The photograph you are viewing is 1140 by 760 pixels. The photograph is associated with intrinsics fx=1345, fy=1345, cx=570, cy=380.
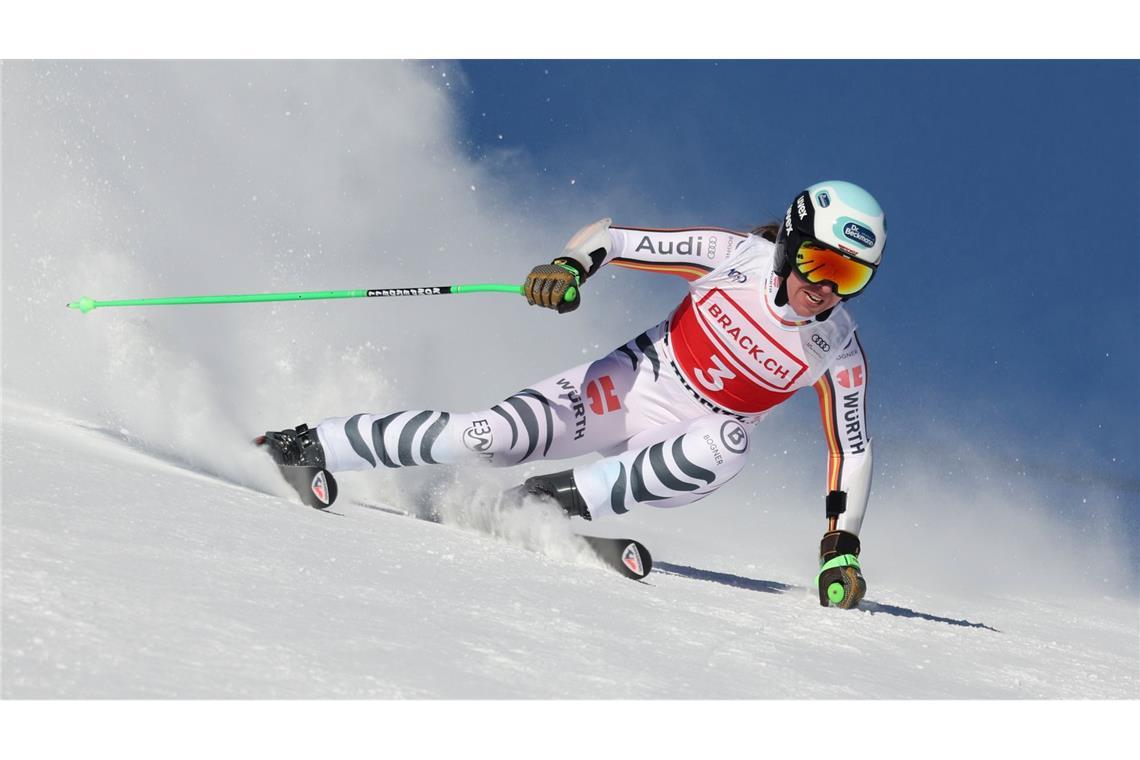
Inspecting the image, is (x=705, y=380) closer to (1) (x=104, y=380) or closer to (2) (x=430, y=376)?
(1) (x=104, y=380)

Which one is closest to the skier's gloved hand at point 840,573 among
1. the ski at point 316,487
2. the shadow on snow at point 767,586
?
the shadow on snow at point 767,586

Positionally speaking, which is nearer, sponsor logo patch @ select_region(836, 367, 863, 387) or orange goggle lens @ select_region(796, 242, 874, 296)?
orange goggle lens @ select_region(796, 242, 874, 296)

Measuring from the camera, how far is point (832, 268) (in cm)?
448

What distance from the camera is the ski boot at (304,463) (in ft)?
14.4

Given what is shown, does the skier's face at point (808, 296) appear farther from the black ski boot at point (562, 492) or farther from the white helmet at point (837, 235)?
the black ski boot at point (562, 492)

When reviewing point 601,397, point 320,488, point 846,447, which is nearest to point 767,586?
point 846,447

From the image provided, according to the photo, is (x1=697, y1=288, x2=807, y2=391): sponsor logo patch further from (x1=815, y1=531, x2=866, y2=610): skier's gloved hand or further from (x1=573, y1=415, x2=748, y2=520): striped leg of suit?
(x1=815, y1=531, x2=866, y2=610): skier's gloved hand

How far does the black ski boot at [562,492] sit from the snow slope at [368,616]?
0.08m

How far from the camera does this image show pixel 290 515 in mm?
3955


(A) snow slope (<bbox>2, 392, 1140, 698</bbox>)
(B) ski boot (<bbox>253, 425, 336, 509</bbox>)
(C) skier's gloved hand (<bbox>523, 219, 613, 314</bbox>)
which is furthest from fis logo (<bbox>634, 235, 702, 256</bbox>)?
(B) ski boot (<bbox>253, 425, 336, 509</bbox>)

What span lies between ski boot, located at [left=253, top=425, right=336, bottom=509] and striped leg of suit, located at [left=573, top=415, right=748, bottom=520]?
33.4 inches

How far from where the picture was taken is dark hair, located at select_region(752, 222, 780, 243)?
499 centimetres

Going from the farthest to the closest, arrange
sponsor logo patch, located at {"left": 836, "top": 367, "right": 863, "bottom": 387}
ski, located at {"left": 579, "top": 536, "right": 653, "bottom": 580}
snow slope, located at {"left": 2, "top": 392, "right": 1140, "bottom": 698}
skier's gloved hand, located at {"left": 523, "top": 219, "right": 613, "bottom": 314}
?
sponsor logo patch, located at {"left": 836, "top": 367, "right": 863, "bottom": 387}
skier's gloved hand, located at {"left": 523, "top": 219, "right": 613, "bottom": 314}
ski, located at {"left": 579, "top": 536, "right": 653, "bottom": 580}
snow slope, located at {"left": 2, "top": 392, "right": 1140, "bottom": 698}

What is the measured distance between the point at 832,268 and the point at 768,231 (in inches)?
22.5
